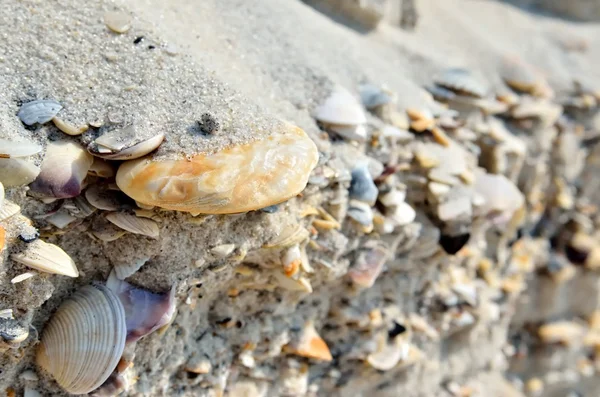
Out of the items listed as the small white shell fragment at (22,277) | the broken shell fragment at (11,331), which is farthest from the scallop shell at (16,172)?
the broken shell fragment at (11,331)

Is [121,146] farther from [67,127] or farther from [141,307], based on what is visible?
[141,307]

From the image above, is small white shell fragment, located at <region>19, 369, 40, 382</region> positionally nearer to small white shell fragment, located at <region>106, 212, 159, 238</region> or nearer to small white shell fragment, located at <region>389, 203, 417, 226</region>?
small white shell fragment, located at <region>106, 212, 159, 238</region>

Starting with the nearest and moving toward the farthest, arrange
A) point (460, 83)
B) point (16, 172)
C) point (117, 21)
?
point (16, 172), point (117, 21), point (460, 83)

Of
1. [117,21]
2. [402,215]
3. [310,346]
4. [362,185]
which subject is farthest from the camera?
[402,215]

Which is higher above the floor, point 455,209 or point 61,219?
point 61,219

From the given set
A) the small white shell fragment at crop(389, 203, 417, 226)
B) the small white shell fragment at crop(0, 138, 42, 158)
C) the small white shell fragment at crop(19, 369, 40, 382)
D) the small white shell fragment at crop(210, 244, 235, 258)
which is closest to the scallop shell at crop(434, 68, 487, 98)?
the small white shell fragment at crop(389, 203, 417, 226)

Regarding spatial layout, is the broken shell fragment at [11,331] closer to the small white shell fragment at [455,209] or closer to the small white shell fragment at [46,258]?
the small white shell fragment at [46,258]

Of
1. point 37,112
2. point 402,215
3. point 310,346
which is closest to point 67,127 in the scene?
point 37,112
